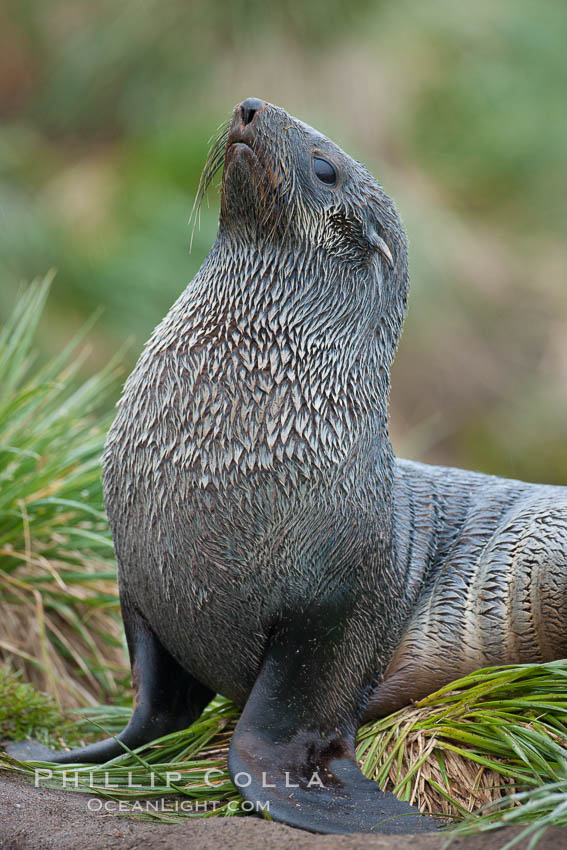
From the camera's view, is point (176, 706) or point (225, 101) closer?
point (176, 706)

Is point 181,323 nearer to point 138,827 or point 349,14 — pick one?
point 138,827

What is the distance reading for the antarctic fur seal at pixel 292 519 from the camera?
10.3ft

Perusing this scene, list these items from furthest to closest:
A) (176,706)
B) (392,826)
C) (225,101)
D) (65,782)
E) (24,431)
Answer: (225,101)
(24,431)
(176,706)
(65,782)
(392,826)

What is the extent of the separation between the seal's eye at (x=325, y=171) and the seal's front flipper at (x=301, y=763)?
4.90 ft

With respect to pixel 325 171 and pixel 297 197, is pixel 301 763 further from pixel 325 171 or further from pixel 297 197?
pixel 325 171

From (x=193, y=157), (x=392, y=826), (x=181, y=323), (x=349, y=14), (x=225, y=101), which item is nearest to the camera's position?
(x=392, y=826)

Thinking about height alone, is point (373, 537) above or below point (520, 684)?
above

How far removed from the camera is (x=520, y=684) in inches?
130

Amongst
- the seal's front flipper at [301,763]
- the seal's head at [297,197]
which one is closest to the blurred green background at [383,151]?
the seal's head at [297,197]

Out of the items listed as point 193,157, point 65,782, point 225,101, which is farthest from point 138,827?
point 225,101

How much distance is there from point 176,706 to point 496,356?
10385 mm

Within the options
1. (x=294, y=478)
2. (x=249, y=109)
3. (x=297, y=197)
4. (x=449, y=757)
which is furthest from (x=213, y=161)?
(x=449, y=757)

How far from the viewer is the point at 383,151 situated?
44.0 ft

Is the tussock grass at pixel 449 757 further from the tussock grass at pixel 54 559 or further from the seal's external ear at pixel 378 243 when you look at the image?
the seal's external ear at pixel 378 243
